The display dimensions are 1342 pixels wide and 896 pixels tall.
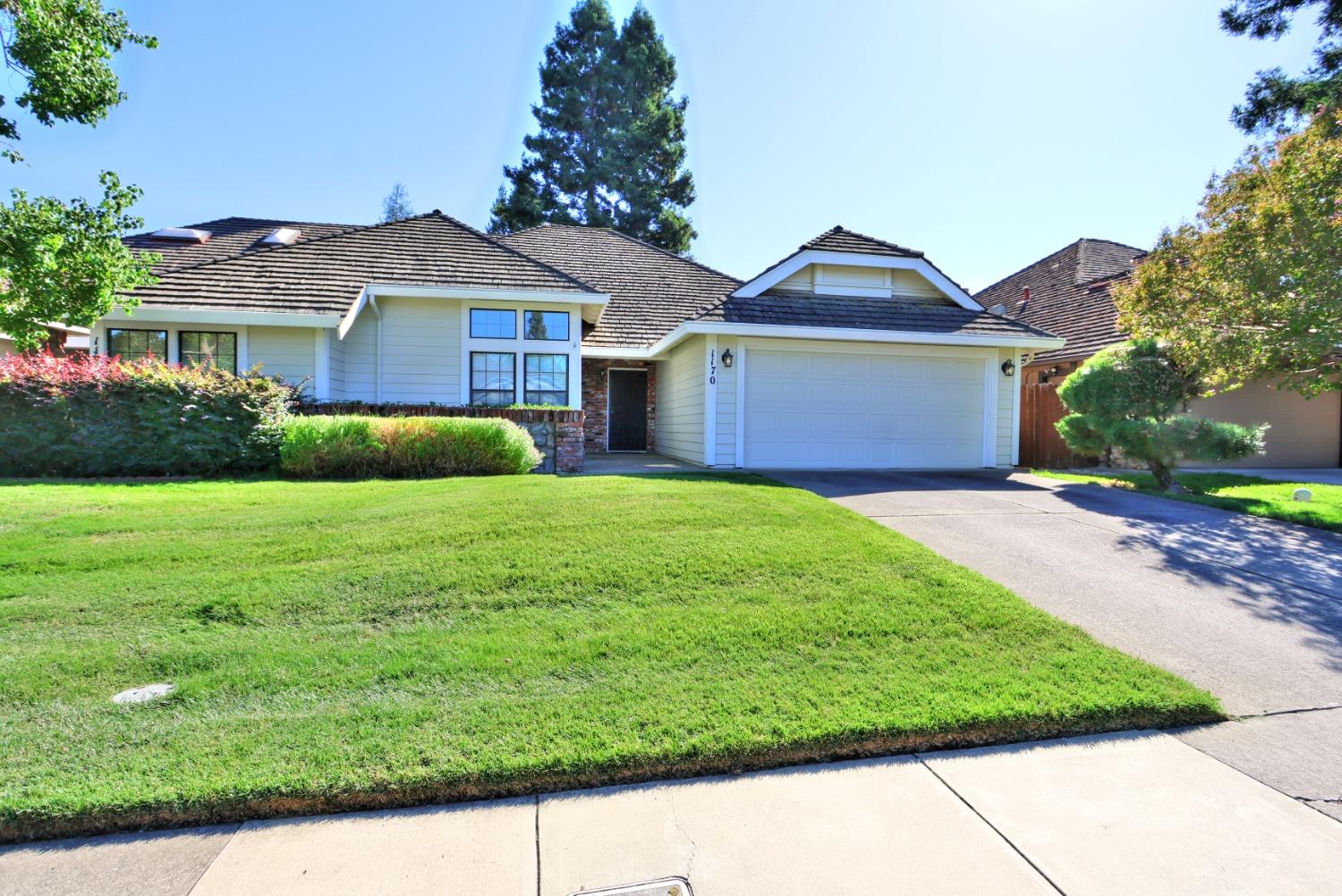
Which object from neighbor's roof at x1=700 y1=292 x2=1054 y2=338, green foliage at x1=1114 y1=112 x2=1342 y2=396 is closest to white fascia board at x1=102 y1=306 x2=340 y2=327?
neighbor's roof at x1=700 y1=292 x2=1054 y2=338

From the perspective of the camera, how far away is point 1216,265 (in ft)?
29.3

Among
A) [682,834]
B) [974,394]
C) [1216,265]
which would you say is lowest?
[682,834]

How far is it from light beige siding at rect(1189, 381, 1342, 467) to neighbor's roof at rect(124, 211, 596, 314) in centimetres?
1501

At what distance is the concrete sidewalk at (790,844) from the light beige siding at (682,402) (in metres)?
9.39

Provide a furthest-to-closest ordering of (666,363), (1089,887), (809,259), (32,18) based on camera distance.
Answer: (666,363) → (809,259) → (32,18) → (1089,887)

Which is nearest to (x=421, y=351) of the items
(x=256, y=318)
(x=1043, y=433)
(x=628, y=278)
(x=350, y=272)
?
(x=350, y=272)

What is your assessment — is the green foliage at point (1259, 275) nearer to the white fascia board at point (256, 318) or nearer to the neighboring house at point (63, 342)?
the white fascia board at point (256, 318)

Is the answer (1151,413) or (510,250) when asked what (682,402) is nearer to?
(510,250)

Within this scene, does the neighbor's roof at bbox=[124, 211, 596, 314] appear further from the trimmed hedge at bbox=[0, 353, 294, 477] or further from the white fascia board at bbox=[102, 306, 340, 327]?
the trimmed hedge at bbox=[0, 353, 294, 477]

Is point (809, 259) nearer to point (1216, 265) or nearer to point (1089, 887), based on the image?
point (1216, 265)

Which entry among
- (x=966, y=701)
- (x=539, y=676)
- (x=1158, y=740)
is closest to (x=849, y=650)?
(x=966, y=701)

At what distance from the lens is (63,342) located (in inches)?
653

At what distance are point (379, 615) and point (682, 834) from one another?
2682 mm

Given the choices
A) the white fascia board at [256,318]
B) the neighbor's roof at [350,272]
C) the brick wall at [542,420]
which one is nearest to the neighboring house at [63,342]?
the neighbor's roof at [350,272]
